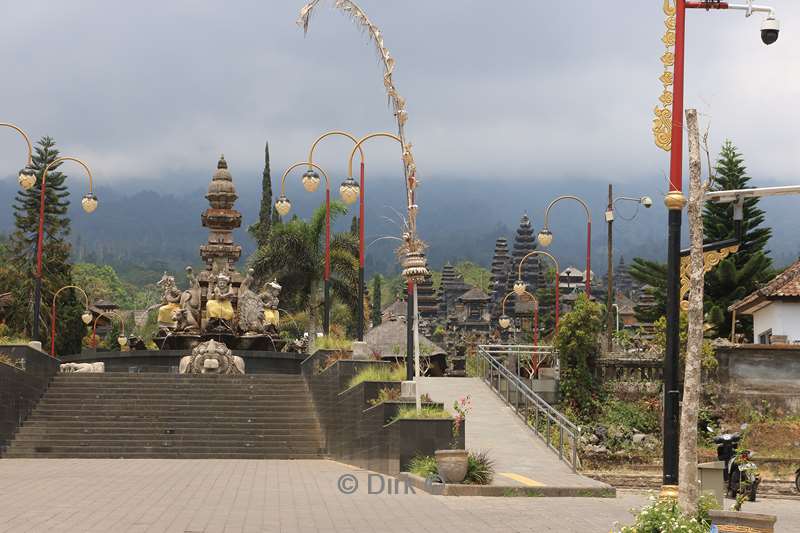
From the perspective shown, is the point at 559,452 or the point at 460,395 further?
the point at 460,395

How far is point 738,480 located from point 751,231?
32.0 metres

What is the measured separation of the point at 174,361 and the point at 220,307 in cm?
316

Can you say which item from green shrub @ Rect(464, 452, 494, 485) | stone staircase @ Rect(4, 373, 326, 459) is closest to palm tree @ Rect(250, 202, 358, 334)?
stone staircase @ Rect(4, 373, 326, 459)

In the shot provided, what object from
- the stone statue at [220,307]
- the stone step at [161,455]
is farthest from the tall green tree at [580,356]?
the stone statue at [220,307]

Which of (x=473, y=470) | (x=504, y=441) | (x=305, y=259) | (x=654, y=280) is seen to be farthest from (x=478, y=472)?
(x=305, y=259)

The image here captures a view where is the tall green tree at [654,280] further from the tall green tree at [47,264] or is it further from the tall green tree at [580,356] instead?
the tall green tree at [47,264]

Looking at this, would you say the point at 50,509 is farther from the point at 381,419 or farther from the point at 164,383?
the point at 164,383

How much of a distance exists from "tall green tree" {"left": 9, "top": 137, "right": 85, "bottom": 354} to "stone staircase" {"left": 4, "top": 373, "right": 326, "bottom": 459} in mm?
43084

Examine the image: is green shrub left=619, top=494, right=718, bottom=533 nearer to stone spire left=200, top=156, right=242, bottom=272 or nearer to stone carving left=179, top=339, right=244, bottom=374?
stone carving left=179, top=339, right=244, bottom=374

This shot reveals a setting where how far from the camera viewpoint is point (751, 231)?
52.4 meters

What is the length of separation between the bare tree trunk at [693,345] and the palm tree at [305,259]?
144 feet

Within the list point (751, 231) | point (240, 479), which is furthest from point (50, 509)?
point (751, 231)

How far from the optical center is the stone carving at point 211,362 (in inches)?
1436

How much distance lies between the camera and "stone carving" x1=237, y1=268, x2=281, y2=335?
146 ft
